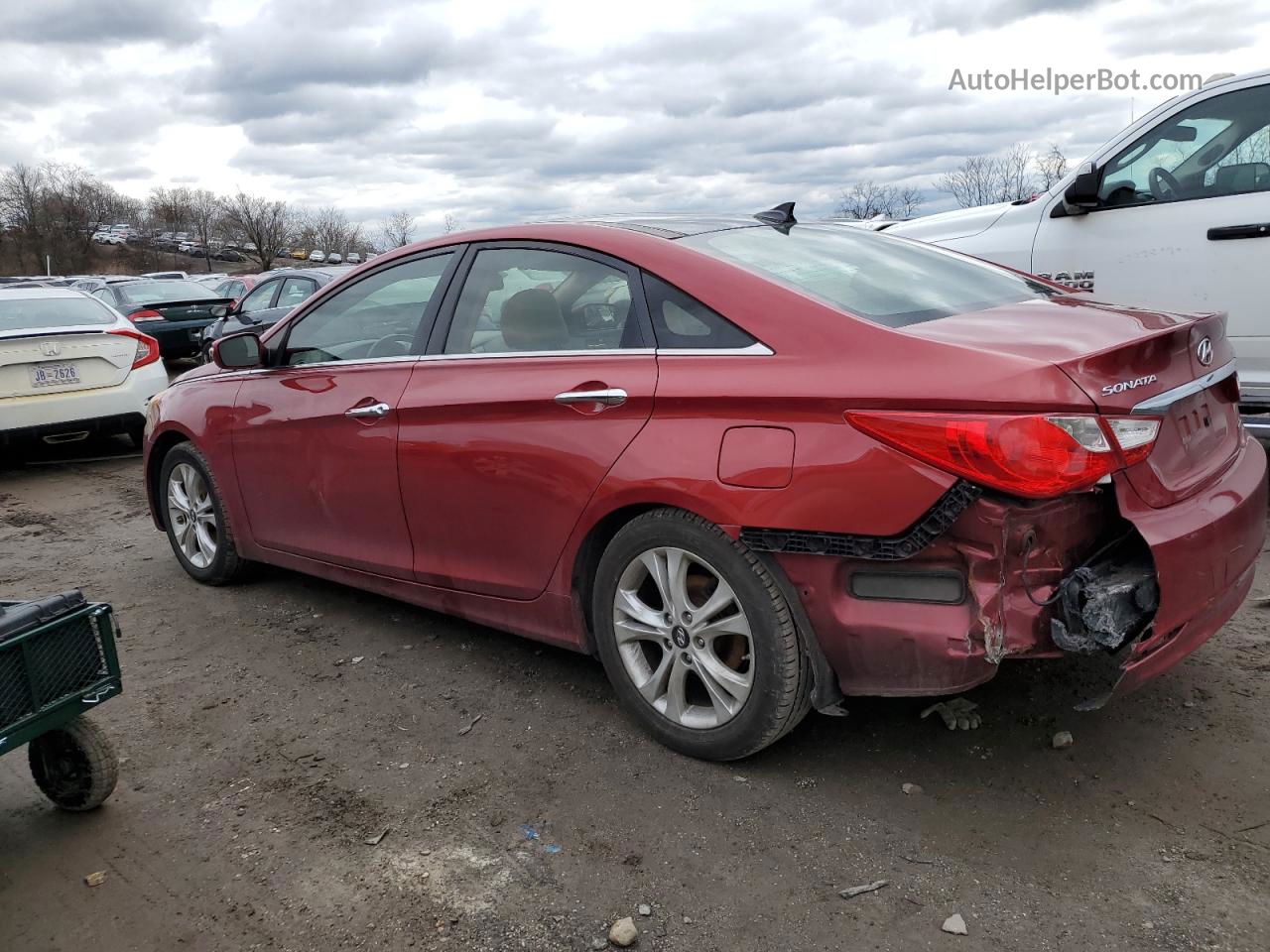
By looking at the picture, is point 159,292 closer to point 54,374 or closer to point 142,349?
point 142,349

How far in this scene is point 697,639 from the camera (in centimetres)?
301

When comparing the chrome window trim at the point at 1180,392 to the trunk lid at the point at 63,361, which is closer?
the chrome window trim at the point at 1180,392

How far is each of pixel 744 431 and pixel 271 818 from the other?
1.73 meters

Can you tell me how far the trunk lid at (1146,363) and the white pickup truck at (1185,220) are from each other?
222 cm

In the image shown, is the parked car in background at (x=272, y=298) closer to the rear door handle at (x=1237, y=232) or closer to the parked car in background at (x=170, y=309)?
the parked car in background at (x=170, y=309)

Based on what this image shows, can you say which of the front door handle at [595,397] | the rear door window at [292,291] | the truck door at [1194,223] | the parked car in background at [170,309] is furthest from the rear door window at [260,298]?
the front door handle at [595,397]

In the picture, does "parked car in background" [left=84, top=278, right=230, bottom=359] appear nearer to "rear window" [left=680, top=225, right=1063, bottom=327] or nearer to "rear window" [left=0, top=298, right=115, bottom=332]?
"rear window" [left=0, top=298, right=115, bottom=332]

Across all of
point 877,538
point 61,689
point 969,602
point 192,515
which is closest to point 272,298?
point 192,515

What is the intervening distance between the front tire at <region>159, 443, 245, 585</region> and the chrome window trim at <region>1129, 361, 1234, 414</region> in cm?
390

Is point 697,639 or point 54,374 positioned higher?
point 54,374

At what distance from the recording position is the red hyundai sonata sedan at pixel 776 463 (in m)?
2.54

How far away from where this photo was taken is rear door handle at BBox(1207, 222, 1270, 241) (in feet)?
17.1

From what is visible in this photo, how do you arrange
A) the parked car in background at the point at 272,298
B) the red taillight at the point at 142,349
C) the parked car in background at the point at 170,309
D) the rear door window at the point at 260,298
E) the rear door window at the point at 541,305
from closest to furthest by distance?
1. the rear door window at the point at 541,305
2. the red taillight at the point at 142,349
3. the parked car in background at the point at 272,298
4. the rear door window at the point at 260,298
5. the parked car in background at the point at 170,309

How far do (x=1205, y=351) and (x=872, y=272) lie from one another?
99cm
